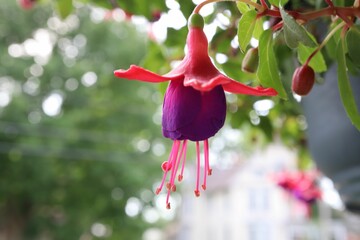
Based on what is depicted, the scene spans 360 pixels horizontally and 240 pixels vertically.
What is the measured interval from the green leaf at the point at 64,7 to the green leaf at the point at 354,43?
52 cm

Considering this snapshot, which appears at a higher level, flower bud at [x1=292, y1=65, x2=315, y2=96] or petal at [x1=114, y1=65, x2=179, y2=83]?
petal at [x1=114, y1=65, x2=179, y2=83]

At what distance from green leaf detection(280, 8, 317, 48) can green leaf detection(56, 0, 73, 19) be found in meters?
0.52

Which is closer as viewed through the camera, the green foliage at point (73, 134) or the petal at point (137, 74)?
the petal at point (137, 74)

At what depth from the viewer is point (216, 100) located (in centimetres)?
27

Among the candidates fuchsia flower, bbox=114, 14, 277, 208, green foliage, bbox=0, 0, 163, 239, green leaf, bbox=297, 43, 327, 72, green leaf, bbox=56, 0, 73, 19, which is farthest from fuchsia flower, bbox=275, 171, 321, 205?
green foliage, bbox=0, 0, 163, 239

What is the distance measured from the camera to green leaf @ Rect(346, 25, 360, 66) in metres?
0.34

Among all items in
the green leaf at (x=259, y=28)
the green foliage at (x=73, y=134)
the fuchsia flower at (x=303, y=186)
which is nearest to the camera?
the green leaf at (x=259, y=28)

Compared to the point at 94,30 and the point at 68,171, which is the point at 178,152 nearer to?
the point at 68,171

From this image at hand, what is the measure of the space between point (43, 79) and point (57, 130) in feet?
2.84

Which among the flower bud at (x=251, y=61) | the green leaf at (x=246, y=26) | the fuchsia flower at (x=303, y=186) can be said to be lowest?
the fuchsia flower at (x=303, y=186)

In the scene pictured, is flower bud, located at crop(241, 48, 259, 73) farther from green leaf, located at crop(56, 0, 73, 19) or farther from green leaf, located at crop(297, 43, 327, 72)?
green leaf, located at crop(56, 0, 73, 19)

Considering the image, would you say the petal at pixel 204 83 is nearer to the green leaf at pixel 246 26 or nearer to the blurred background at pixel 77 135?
the green leaf at pixel 246 26

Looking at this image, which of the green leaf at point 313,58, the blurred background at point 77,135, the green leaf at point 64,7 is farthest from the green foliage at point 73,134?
the green leaf at point 313,58

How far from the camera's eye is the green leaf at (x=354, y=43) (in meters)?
0.34
